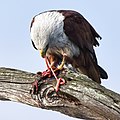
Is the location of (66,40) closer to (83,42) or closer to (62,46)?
(62,46)

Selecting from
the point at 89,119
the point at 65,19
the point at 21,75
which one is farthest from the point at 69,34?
the point at 89,119

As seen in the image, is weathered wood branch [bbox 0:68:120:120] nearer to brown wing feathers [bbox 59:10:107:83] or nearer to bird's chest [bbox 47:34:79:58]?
bird's chest [bbox 47:34:79:58]

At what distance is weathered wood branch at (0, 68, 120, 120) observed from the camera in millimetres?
3227

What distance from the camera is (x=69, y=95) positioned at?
3447mm

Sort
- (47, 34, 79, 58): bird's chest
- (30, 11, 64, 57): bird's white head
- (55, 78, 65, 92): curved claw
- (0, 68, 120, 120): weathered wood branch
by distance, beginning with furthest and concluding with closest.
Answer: (47, 34, 79, 58): bird's chest → (30, 11, 64, 57): bird's white head → (55, 78, 65, 92): curved claw → (0, 68, 120, 120): weathered wood branch

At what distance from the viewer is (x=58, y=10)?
6.02m

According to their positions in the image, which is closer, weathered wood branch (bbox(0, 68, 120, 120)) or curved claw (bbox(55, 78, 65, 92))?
weathered wood branch (bbox(0, 68, 120, 120))

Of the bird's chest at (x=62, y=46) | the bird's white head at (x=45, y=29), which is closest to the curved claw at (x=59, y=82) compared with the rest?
the bird's white head at (x=45, y=29)

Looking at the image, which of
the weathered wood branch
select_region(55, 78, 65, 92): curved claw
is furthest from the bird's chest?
select_region(55, 78, 65, 92): curved claw

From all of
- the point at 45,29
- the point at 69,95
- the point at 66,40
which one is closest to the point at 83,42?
the point at 66,40

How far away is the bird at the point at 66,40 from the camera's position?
18.2 ft

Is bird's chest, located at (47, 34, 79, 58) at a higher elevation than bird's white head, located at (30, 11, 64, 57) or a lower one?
lower

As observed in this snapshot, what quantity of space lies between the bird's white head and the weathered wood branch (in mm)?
1523

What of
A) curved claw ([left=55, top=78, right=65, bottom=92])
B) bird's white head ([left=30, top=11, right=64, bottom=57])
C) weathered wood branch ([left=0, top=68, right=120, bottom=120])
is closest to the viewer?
weathered wood branch ([left=0, top=68, right=120, bottom=120])
